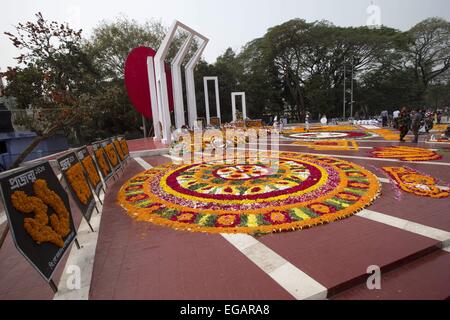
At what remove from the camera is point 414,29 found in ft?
122

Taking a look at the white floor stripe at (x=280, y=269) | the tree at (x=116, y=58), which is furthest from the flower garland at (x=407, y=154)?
the tree at (x=116, y=58)

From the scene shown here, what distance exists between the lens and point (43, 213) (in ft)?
9.64

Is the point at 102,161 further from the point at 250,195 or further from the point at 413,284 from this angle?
the point at 413,284

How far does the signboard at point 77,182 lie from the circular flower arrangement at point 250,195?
0.82 metres

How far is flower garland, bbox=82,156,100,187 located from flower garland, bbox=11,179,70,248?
1872mm

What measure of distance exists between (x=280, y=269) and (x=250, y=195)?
8.21ft

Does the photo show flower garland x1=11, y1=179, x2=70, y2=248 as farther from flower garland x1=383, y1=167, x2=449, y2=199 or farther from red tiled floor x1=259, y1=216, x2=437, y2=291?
flower garland x1=383, y1=167, x2=449, y2=199

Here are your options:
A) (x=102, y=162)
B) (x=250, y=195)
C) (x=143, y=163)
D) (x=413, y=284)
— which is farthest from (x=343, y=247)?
(x=143, y=163)

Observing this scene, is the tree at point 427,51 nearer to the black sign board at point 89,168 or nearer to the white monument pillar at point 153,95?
the white monument pillar at point 153,95

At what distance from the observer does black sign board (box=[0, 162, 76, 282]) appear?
100 inches

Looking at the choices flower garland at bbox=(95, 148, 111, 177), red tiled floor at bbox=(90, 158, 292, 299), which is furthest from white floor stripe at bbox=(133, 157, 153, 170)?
red tiled floor at bbox=(90, 158, 292, 299)
